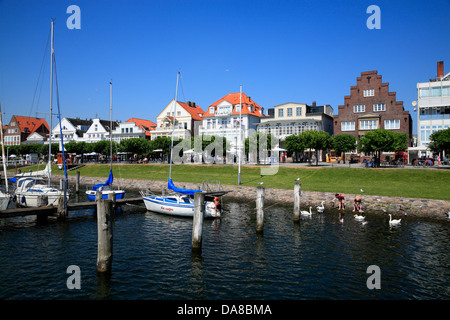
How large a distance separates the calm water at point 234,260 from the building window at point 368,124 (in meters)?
47.5

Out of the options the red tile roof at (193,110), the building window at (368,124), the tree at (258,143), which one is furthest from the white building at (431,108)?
the red tile roof at (193,110)

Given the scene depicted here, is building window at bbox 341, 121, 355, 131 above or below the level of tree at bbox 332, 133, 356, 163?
above

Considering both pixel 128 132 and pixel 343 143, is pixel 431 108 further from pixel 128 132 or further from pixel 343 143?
pixel 128 132

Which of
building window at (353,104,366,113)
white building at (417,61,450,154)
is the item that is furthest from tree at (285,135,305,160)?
white building at (417,61,450,154)

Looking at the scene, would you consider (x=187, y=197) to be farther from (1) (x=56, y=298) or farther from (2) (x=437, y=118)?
(2) (x=437, y=118)

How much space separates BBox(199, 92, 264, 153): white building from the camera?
87.9 meters

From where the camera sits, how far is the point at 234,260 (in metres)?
19.0

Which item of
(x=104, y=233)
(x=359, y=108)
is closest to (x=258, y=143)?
(x=359, y=108)

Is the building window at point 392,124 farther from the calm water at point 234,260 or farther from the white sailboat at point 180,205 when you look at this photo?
the white sailboat at point 180,205

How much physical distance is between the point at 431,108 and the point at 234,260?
208 feet

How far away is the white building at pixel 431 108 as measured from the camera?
62.7 metres

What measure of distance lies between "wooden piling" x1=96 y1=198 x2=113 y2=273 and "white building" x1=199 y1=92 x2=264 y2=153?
2771 inches

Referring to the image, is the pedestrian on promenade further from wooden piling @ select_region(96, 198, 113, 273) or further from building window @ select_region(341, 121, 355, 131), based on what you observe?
building window @ select_region(341, 121, 355, 131)
